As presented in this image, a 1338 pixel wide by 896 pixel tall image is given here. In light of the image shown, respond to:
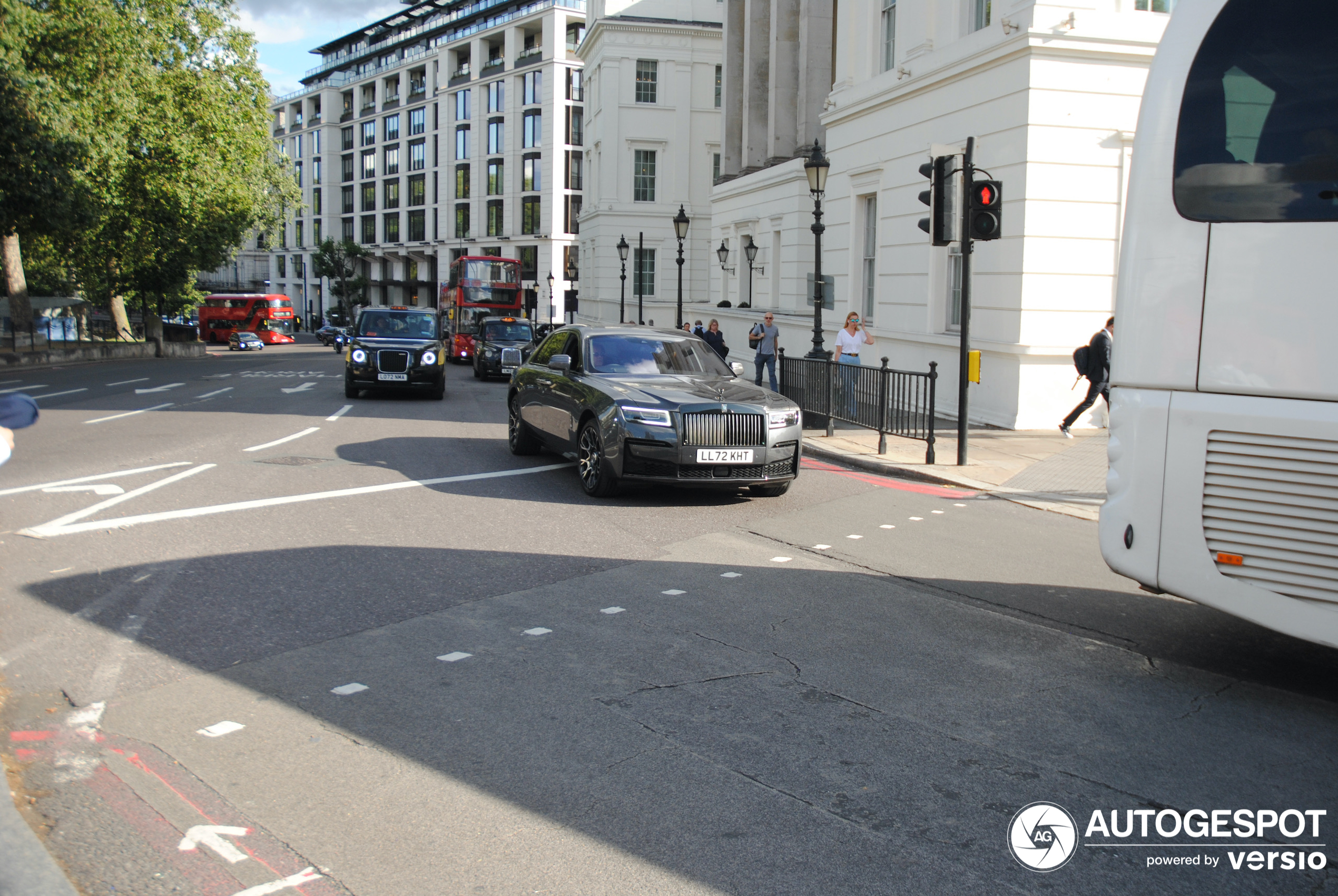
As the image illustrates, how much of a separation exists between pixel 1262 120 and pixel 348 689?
15.8 feet

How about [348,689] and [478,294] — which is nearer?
[348,689]

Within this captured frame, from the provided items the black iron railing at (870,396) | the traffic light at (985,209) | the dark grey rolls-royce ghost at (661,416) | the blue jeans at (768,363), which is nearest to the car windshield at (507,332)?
the blue jeans at (768,363)

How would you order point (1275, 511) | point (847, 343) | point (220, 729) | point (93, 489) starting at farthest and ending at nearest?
point (847, 343)
point (93, 489)
point (1275, 511)
point (220, 729)

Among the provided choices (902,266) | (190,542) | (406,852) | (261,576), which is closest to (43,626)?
(261,576)

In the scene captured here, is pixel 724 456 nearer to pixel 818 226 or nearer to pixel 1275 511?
pixel 1275 511

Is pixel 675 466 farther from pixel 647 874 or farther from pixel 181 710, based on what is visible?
pixel 647 874

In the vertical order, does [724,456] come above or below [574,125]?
below

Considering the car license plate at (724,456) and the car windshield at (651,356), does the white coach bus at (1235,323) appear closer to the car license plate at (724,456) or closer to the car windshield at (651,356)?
the car license plate at (724,456)

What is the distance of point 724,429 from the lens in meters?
9.52

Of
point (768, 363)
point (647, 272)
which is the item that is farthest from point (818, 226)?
point (647, 272)

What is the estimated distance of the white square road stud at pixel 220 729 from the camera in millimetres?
4168

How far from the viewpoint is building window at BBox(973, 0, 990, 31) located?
18.5 meters

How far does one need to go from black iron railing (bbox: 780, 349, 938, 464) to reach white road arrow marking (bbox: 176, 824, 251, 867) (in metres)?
10.3

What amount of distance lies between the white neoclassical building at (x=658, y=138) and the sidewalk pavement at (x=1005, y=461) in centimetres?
3840
